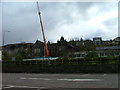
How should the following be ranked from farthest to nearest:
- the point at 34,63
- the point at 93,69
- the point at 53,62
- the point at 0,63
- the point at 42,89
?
the point at 0,63
the point at 34,63
the point at 53,62
the point at 93,69
the point at 42,89

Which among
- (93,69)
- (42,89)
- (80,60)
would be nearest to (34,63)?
(80,60)

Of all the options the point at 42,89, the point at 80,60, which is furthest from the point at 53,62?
the point at 42,89

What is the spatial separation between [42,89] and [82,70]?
16.3 m

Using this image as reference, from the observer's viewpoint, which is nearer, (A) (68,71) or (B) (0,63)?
(A) (68,71)

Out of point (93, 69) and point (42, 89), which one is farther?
point (93, 69)

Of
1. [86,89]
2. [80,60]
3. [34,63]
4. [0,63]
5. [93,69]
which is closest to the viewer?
[86,89]

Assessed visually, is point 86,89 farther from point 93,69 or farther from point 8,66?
point 8,66

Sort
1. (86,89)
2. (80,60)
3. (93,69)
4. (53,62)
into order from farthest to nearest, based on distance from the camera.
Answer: (53,62), (80,60), (93,69), (86,89)

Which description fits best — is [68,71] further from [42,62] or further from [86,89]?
[86,89]

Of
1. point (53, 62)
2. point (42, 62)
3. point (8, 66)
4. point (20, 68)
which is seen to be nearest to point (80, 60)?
point (53, 62)

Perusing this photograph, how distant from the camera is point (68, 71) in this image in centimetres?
2777

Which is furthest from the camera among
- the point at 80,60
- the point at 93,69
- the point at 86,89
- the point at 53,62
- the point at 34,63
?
the point at 34,63

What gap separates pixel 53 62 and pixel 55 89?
20119 millimetres

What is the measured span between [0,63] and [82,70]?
18921 millimetres
